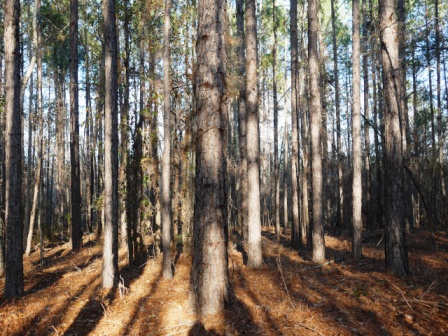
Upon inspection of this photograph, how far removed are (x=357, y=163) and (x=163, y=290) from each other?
7437mm

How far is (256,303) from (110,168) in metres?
4.37

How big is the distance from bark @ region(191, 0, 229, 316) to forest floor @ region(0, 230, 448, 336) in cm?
48

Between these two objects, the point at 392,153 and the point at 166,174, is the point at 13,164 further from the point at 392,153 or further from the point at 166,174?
the point at 392,153

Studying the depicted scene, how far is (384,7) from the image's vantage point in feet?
24.9

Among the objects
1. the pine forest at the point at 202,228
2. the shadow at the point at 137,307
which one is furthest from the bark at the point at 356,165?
the shadow at the point at 137,307

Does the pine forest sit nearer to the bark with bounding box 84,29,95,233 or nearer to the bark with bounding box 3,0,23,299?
the bark with bounding box 3,0,23,299

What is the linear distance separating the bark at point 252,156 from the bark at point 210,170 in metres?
4.23

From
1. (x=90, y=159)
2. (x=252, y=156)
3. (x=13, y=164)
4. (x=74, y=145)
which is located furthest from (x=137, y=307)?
(x=90, y=159)

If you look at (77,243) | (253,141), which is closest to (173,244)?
(253,141)

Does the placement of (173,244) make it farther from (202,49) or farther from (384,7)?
(384,7)

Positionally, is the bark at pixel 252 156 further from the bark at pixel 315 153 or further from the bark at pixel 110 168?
the bark at pixel 110 168

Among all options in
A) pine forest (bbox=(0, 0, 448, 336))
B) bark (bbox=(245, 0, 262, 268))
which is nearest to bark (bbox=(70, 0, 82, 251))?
pine forest (bbox=(0, 0, 448, 336))

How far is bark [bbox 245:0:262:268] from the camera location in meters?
9.53

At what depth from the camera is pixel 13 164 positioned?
22.7 ft
